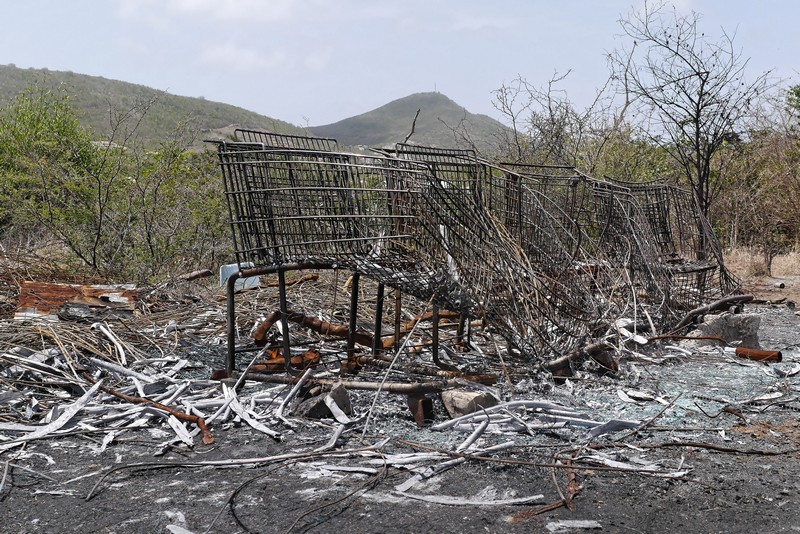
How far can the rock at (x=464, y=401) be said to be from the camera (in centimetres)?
361

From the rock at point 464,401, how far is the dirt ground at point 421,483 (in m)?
0.14

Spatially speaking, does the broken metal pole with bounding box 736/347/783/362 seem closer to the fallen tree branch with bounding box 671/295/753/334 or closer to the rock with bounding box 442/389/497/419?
the fallen tree branch with bounding box 671/295/753/334

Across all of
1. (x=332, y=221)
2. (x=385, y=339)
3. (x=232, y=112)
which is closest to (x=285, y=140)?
(x=332, y=221)

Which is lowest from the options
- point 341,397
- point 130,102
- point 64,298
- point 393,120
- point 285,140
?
point 341,397

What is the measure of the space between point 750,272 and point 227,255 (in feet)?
26.1

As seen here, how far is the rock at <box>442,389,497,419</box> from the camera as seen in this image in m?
3.61

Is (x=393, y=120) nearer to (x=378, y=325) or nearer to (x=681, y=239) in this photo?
(x=681, y=239)

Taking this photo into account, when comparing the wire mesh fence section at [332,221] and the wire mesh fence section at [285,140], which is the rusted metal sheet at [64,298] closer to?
the wire mesh fence section at [285,140]

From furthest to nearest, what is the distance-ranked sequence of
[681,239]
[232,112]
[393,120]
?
1. [393,120]
2. [232,112]
3. [681,239]

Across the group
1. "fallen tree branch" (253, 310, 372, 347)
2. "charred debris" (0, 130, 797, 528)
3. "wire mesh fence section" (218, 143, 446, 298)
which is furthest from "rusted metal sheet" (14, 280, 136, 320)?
"wire mesh fence section" (218, 143, 446, 298)

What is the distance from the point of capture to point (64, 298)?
18.7 ft

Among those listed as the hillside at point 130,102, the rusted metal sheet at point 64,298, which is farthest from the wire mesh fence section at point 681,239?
the hillside at point 130,102

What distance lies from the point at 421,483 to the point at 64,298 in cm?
398

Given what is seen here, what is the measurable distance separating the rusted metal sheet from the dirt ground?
2257 mm
